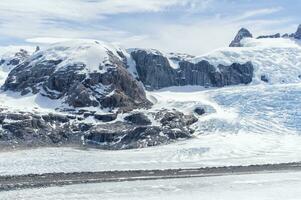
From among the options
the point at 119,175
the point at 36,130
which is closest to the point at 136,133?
the point at 36,130

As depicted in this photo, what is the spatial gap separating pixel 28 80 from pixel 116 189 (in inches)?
3881

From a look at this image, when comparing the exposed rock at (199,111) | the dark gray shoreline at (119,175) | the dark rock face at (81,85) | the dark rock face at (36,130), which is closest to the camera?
the dark gray shoreline at (119,175)

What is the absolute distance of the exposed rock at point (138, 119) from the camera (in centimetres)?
16312

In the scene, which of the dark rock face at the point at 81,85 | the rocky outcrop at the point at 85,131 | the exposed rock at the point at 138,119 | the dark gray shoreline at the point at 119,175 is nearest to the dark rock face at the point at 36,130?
the rocky outcrop at the point at 85,131

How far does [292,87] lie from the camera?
189 m

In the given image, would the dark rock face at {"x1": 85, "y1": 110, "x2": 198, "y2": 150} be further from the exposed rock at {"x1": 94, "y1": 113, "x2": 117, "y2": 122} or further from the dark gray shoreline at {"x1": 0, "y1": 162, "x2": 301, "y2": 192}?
the dark gray shoreline at {"x1": 0, "y1": 162, "x2": 301, "y2": 192}

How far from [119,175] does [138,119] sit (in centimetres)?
5642

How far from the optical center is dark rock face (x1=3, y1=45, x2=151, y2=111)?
173750 mm

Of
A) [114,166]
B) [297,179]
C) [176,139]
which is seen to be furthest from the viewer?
[176,139]

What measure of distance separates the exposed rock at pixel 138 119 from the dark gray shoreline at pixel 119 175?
1876 inches

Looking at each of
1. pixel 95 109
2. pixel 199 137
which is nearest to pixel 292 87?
pixel 199 137

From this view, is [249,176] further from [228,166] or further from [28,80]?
[28,80]

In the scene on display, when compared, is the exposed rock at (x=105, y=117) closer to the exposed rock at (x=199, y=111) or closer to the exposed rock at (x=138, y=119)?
the exposed rock at (x=138, y=119)

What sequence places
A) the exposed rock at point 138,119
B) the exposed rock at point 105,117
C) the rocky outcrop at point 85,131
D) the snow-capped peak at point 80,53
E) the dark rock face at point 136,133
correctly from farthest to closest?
the snow-capped peak at point 80,53, the exposed rock at point 105,117, the exposed rock at point 138,119, the dark rock face at point 136,133, the rocky outcrop at point 85,131
